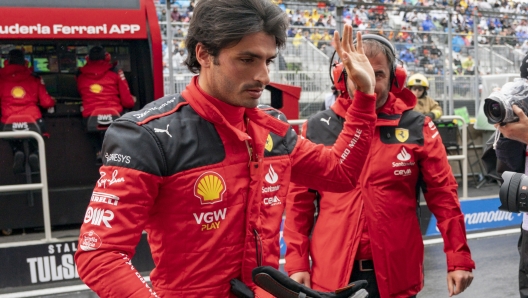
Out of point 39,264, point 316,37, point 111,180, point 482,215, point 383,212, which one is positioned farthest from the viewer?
point 316,37

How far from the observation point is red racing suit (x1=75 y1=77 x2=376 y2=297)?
183cm

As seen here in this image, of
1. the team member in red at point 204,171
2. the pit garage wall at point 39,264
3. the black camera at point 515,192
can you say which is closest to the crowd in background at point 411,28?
the pit garage wall at point 39,264

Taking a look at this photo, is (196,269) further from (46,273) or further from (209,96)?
(46,273)

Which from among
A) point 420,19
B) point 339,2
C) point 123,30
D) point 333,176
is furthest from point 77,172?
point 333,176

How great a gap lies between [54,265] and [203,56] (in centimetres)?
510

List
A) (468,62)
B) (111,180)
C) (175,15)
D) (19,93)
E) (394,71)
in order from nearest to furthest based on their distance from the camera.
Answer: (111,180)
(394,71)
(19,93)
(175,15)
(468,62)

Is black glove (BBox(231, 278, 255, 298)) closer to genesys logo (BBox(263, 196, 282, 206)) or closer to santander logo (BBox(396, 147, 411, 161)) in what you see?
genesys logo (BBox(263, 196, 282, 206))

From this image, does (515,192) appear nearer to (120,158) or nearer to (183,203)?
(183,203)

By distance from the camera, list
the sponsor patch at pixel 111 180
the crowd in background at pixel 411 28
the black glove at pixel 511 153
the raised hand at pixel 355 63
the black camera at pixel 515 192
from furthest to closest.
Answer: the crowd in background at pixel 411 28, the black glove at pixel 511 153, the black camera at pixel 515 192, the raised hand at pixel 355 63, the sponsor patch at pixel 111 180

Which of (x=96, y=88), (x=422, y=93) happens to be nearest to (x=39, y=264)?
(x=96, y=88)

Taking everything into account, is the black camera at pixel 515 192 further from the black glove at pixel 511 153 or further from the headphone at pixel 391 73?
the headphone at pixel 391 73

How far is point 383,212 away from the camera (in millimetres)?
3141

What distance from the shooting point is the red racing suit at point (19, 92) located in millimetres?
8070

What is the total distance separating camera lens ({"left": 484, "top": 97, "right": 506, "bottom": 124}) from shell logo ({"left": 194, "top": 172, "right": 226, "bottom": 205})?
1.37 m
